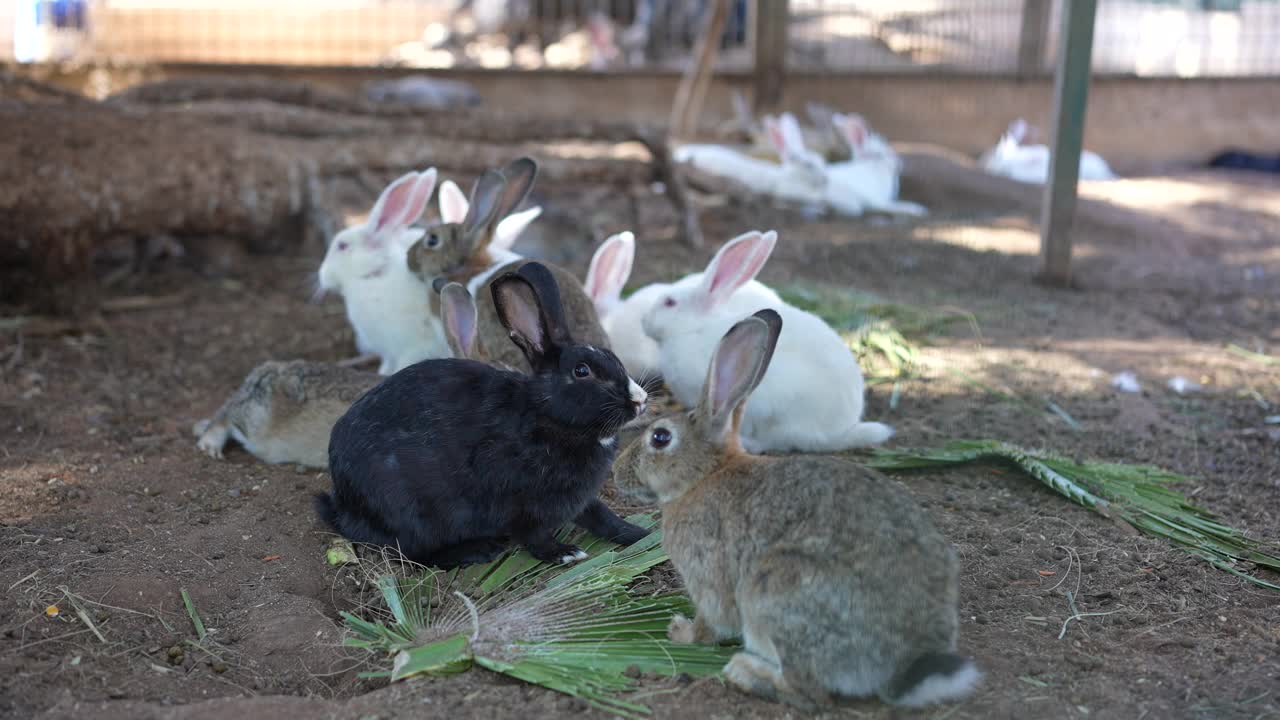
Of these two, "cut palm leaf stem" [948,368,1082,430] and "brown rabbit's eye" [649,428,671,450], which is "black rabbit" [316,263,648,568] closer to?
"brown rabbit's eye" [649,428,671,450]

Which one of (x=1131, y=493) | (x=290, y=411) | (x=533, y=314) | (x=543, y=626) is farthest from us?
(x=290, y=411)

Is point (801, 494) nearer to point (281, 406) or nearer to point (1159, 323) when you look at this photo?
point (281, 406)

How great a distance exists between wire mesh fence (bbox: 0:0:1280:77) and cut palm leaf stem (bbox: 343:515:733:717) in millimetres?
9988

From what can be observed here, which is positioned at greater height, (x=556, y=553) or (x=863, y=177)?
(x=863, y=177)

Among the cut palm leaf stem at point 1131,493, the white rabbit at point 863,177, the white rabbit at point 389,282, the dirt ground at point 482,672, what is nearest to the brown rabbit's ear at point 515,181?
the white rabbit at point 389,282

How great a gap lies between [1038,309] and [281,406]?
406cm

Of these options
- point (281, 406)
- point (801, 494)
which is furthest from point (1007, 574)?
point (281, 406)

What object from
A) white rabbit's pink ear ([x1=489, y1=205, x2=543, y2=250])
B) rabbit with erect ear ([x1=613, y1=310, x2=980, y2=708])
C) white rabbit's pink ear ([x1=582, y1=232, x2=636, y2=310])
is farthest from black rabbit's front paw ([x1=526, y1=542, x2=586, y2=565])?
white rabbit's pink ear ([x1=489, y1=205, x2=543, y2=250])

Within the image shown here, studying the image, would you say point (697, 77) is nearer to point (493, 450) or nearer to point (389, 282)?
point (389, 282)

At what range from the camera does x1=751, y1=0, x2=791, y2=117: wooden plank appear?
11.8 meters

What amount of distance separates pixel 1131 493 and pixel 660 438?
1.63 m

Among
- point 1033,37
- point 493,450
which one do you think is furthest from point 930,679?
point 1033,37

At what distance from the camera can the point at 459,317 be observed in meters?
3.59

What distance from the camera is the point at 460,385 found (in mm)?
3121
